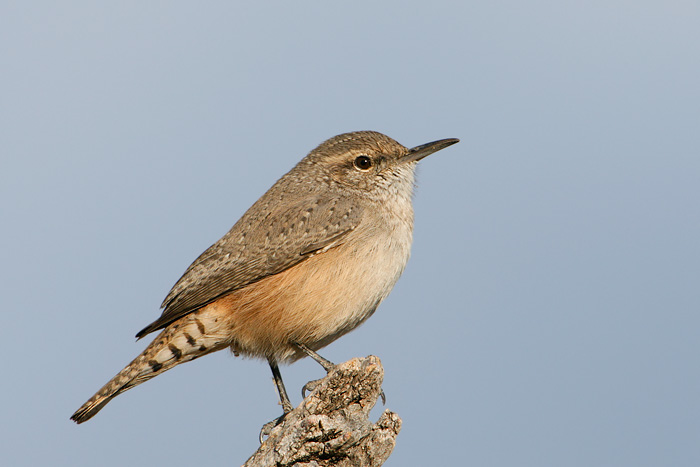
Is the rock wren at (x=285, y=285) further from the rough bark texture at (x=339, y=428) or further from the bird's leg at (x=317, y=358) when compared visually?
the rough bark texture at (x=339, y=428)

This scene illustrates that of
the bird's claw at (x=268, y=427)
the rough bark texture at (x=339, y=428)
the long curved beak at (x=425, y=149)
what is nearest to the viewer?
the rough bark texture at (x=339, y=428)

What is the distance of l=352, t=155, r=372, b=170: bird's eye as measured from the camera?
806 centimetres

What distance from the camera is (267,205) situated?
795 cm

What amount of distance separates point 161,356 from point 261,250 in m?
1.40

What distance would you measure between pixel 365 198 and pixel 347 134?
0.98 meters

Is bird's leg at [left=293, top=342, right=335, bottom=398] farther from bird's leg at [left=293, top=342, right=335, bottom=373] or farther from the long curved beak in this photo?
the long curved beak

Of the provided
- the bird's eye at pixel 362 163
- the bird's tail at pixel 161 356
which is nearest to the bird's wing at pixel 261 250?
the bird's tail at pixel 161 356

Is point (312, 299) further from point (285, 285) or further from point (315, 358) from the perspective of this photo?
point (315, 358)

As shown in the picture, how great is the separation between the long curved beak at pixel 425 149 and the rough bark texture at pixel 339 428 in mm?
3002

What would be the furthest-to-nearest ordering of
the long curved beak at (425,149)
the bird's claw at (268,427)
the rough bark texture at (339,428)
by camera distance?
the long curved beak at (425,149) < the bird's claw at (268,427) < the rough bark texture at (339,428)

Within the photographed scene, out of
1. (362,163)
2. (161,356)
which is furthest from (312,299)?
(362,163)

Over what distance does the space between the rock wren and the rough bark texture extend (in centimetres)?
145

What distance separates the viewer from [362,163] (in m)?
8.09

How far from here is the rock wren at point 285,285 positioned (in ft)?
23.0
